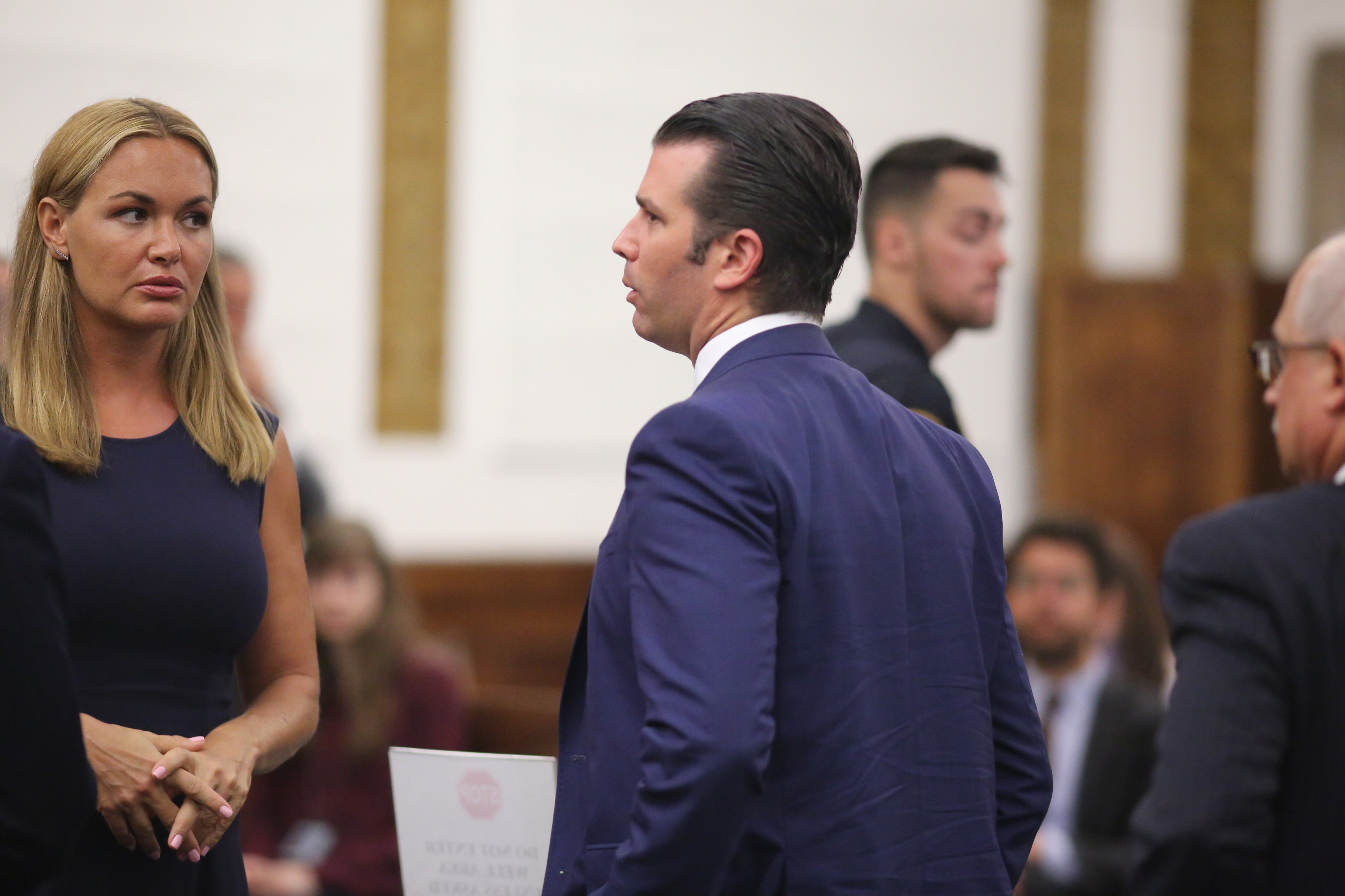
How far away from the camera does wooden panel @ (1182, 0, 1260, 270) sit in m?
7.57

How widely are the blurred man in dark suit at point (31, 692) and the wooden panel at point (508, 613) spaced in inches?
183

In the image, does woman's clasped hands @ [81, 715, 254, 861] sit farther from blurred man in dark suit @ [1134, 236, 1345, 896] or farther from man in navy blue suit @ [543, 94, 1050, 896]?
blurred man in dark suit @ [1134, 236, 1345, 896]

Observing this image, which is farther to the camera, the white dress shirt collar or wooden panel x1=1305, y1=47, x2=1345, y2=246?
wooden panel x1=1305, y1=47, x2=1345, y2=246

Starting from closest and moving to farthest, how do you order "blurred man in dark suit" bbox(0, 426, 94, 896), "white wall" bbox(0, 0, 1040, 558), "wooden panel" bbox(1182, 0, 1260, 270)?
"blurred man in dark suit" bbox(0, 426, 94, 896) < "white wall" bbox(0, 0, 1040, 558) < "wooden panel" bbox(1182, 0, 1260, 270)

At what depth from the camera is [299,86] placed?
19.4ft

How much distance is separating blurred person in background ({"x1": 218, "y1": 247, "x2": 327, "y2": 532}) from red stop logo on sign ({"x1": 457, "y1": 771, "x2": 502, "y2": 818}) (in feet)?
4.25

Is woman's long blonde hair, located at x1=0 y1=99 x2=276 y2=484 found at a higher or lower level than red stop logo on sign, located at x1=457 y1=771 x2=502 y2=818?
higher

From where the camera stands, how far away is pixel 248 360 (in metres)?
3.39

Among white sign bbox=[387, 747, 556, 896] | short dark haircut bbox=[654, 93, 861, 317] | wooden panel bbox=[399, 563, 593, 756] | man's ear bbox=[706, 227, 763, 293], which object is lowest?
wooden panel bbox=[399, 563, 593, 756]

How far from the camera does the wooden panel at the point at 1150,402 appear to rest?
7.27 m

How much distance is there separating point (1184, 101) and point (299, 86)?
172 inches

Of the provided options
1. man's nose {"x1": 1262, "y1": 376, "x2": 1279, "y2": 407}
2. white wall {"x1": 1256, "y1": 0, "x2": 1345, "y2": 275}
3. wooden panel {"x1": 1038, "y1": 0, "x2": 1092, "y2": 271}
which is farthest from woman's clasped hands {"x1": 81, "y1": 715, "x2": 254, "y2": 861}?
white wall {"x1": 1256, "y1": 0, "x2": 1345, "y2": 275}

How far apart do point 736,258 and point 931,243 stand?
4.13 feet

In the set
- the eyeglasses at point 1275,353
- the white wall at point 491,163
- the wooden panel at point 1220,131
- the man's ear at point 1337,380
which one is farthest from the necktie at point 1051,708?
the wooden panel at point 1220,131
